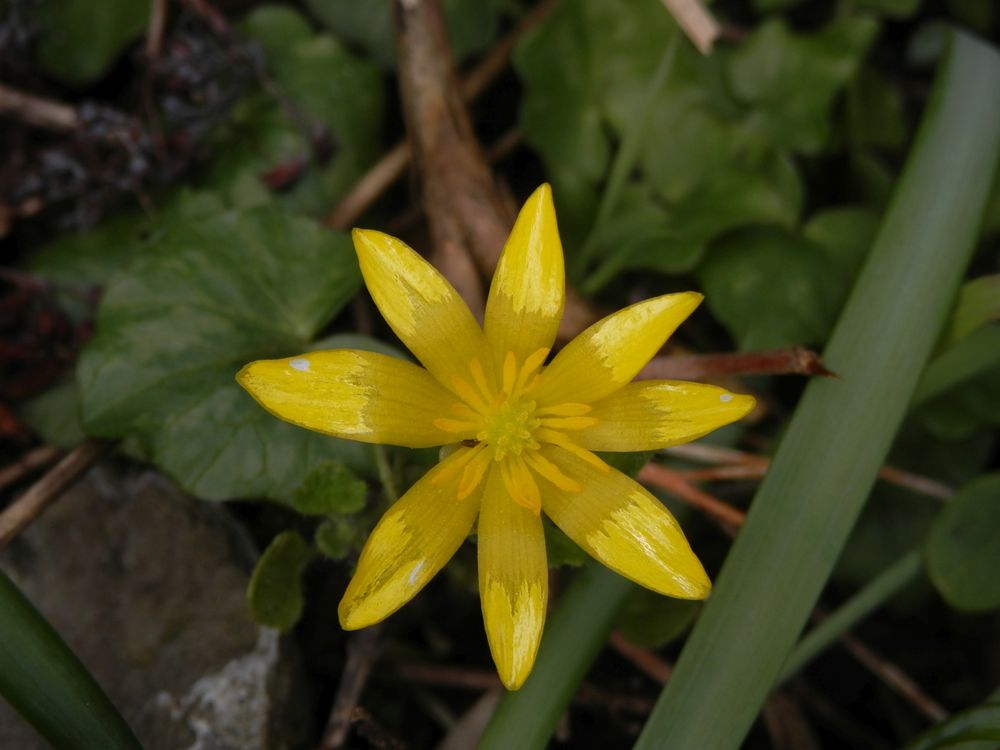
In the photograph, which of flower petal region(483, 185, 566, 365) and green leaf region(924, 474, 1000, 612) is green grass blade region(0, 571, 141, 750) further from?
green leaf region(924, 474, 1000, 612)

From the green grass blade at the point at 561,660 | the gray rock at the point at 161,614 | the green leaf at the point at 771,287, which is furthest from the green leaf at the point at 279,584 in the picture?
the green leaf at the point at 771,287

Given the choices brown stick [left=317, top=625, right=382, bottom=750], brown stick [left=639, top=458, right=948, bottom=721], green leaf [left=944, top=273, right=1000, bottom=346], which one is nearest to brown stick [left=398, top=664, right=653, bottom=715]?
brown stick [left=317, top=625, right=382, bottom=750]

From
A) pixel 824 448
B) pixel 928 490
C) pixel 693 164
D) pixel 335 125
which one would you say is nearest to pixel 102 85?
pixel 335 125

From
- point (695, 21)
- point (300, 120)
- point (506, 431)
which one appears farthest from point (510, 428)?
point (300, 120)

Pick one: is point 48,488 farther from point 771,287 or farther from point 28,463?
point 771,287

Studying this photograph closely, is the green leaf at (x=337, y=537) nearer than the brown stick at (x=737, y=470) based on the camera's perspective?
Yes

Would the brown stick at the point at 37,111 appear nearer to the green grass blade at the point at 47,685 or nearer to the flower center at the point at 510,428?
the green grass blade at the point at 47,685
